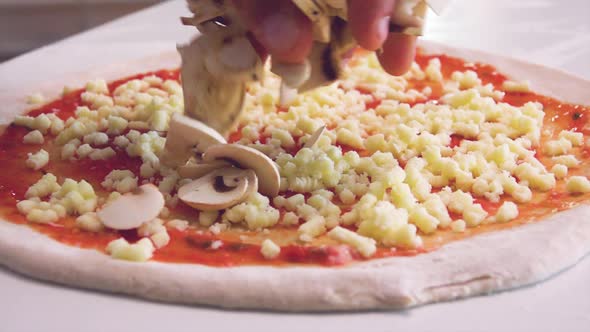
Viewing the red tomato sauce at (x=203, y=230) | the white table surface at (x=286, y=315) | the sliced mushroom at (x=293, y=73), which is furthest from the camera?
the sliced mushroom at (x=293, y=73)

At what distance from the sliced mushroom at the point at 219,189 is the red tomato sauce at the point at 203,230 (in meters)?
0.04

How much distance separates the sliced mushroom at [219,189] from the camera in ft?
4.15

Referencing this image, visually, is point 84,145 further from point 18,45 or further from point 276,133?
point 18,45

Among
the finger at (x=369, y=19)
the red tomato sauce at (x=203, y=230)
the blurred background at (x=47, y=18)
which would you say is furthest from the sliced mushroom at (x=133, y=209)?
the blurred background at (x=47, y=18)

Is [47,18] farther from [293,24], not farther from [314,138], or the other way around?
[293,24]

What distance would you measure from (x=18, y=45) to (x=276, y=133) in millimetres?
2276

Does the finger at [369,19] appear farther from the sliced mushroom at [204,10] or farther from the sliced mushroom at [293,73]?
the sliced mushroom at [204,10]

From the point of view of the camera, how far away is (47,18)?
3480 millimetres

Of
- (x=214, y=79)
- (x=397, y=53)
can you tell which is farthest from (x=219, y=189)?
(x=397, y=53)

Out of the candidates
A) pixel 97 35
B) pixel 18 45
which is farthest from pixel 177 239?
pixel 18 45

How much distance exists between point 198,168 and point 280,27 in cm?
29

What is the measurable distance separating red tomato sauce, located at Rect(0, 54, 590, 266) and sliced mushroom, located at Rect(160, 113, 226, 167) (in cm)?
10

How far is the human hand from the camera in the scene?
120cm

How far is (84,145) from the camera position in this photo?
152cm
